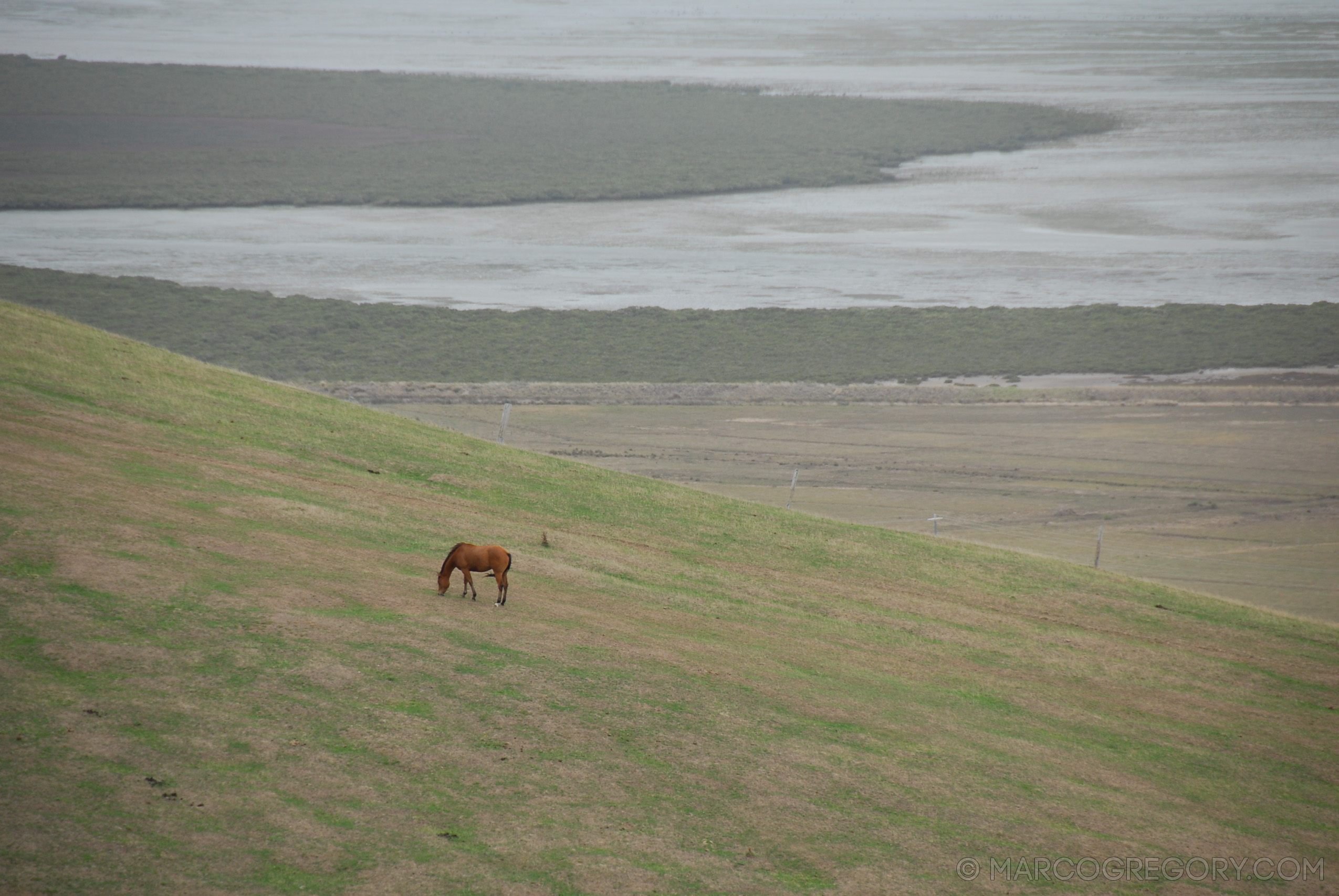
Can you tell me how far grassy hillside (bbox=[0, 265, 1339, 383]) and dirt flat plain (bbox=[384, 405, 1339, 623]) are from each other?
7806mm

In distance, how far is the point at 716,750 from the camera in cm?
1308

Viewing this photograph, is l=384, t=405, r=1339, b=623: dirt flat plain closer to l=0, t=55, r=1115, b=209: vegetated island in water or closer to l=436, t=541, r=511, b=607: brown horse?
l=436, t=541, r=511, b=607: brown horse

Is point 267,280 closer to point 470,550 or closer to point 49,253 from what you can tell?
point 49,253

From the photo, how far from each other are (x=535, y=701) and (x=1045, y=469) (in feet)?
128

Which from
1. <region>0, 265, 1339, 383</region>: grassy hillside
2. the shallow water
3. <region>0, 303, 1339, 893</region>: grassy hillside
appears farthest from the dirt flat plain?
the shallow water

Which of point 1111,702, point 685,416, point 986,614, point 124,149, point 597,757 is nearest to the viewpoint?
point 597,757

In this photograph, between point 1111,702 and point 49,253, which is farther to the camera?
point 49,253

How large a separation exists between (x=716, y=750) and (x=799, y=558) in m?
11.5

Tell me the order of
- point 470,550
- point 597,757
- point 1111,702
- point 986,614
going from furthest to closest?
point 986,614, point 1111,702, point 470,550, point 597,757

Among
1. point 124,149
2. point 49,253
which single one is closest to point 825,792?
point 49,253

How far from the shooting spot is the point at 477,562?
15.7 meters

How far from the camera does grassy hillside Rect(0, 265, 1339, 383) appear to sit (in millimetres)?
64500

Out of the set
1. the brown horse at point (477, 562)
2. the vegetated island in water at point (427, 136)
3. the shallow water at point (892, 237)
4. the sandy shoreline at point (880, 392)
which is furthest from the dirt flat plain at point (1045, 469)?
the vegetated island in water at point (427, 136)

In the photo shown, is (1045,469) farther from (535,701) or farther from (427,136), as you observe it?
(427,136)
